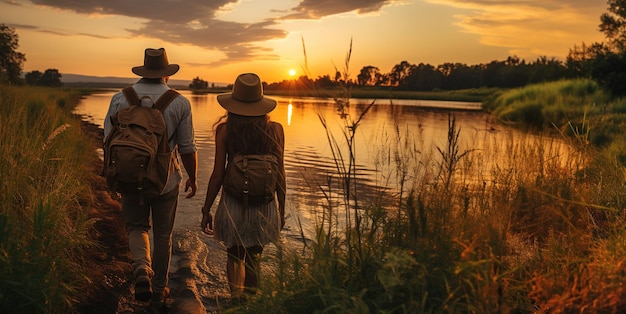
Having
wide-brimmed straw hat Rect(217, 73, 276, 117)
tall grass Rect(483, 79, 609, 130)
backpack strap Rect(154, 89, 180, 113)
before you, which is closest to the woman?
wide-brimmed straw hat Rect(217, 73, 276, 117)

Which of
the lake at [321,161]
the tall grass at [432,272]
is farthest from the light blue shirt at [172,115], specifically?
the tall grass at [432,272]

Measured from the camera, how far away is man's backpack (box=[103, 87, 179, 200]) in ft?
12.3

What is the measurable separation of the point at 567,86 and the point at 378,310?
30.4 meters

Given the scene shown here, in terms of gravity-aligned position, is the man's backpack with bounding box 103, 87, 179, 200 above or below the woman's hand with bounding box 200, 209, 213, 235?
above

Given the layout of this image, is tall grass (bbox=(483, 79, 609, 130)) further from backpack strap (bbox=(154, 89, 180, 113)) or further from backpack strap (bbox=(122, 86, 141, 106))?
backpack strap (bbox=(122, 86, 141, 106))

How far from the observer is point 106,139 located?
3891mm

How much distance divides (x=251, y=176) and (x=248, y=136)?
29 cm

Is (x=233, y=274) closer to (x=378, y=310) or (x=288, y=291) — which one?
(x=288, y=291)

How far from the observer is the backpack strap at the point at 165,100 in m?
3.99

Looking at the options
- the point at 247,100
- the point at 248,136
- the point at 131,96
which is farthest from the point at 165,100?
the point at 248,136

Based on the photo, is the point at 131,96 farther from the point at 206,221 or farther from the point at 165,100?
the point at 206,221

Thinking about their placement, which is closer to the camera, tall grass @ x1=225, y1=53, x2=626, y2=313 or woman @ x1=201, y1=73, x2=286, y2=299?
tall grass @ x1=225, y1=53, x2=626, y2=313

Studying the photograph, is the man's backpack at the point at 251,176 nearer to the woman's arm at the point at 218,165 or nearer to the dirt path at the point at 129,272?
the woman's arm at the point at 218,165

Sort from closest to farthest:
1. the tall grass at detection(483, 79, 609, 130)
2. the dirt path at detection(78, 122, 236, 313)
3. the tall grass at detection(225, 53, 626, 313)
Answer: the tall grass at detection(225, 53, 626, 313), the dirt path at detection(78, 122, 236, 313), the tall grass at detection(483, 79, 609, 130)
